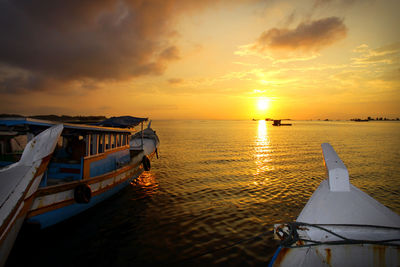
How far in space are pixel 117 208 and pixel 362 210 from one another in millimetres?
10658

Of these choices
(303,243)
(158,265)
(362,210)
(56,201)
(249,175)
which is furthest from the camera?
(249,175)

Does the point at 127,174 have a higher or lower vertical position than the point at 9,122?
lower

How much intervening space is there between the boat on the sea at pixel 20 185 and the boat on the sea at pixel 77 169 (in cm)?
78

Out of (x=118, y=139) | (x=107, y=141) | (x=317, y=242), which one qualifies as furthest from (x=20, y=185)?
(x=317, y=242)

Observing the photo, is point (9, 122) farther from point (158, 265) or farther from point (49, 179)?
point (158, 265)

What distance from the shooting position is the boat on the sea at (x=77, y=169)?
7.74 meters

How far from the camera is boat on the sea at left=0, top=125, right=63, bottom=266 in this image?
5484mm

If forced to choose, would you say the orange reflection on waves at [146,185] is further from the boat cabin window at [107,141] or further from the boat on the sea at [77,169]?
the boat cabin window at [107,141]

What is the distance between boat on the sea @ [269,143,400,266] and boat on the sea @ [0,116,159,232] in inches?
319

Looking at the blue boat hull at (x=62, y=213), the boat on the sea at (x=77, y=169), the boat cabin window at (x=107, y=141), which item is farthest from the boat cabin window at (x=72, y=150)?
the blue boat hull at (x=62, y=213)

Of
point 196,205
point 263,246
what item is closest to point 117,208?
point 196,205

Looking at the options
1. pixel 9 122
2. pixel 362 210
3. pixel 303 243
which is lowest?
pixel 303 243

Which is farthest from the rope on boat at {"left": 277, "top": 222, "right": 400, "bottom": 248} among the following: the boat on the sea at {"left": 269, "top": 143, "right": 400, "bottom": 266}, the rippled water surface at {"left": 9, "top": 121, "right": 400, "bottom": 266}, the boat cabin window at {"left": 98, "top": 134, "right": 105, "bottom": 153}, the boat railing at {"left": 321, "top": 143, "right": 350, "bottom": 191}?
the boat cabin window at {"left": 98, "top": 134, "right": 105, "bottom": 153}

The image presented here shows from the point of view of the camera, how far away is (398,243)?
3.41m
